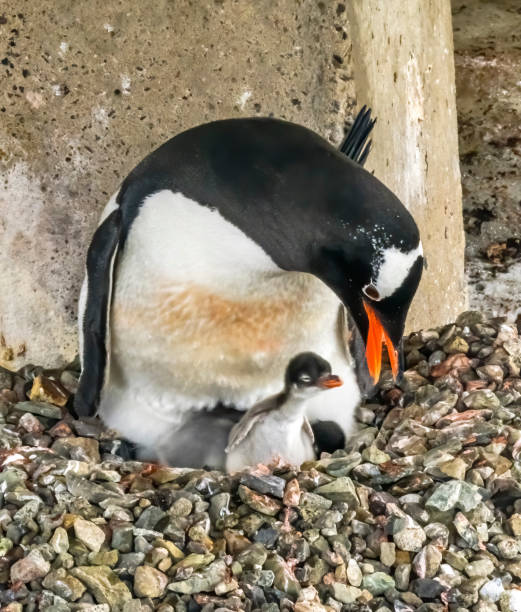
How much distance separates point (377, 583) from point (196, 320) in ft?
2.02

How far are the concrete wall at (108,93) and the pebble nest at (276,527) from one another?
0.36m

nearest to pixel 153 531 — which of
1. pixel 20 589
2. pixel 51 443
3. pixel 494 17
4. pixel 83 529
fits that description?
pixel 83 529

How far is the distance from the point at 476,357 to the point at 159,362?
26.4 inches

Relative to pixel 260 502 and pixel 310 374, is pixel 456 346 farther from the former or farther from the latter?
pixel 260 502

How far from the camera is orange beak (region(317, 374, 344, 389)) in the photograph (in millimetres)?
1740

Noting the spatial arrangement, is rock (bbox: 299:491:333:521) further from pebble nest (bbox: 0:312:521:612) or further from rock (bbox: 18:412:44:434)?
rock (bbox: 18:412:44:434)

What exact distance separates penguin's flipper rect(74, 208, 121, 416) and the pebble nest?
3.5 inches

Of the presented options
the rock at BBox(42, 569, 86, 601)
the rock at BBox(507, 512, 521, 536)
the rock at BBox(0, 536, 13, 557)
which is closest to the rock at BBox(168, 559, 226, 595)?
the rock at BBox(42, 569, 86, 601)

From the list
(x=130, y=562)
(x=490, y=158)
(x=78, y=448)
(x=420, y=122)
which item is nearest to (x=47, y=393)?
(x=78, y=448)

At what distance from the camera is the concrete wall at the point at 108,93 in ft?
6.89

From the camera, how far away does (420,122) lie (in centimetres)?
246

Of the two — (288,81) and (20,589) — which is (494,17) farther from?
(20,589)

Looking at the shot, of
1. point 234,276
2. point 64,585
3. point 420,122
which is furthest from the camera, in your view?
point 420,122

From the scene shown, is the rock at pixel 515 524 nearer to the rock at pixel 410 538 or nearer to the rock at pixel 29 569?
the rock at pixel 410 538
